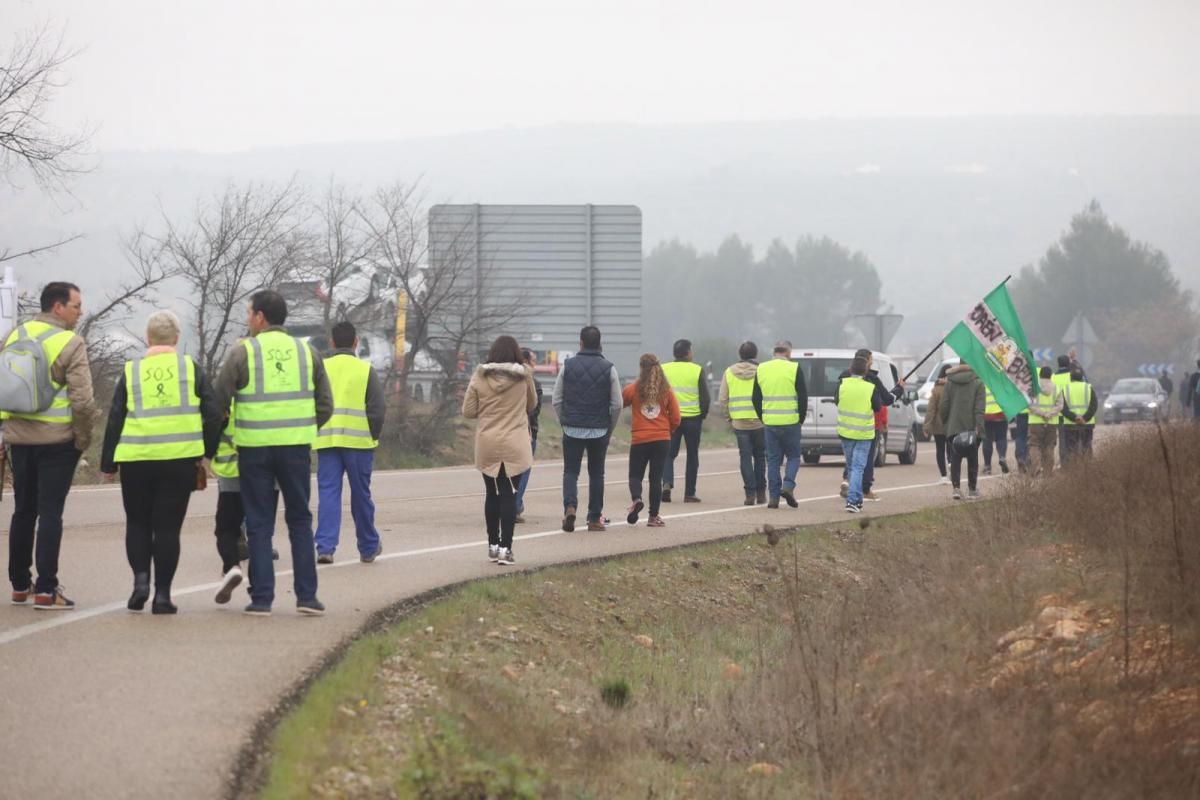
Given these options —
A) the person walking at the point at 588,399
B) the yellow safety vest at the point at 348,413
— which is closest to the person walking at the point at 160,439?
the yellow safety vest at the point at 348,413

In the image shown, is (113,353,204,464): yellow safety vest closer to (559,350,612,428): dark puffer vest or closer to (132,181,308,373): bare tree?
(559,350,612,428): dark puffer vest

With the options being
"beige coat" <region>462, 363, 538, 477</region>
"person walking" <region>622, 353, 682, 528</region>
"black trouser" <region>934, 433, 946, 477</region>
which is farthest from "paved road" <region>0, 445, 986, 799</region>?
"black trouser" <region>934, 433, 946, 477</region>

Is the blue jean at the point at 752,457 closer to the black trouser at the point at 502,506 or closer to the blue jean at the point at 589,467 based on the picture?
the blue jean at the point at 589,467

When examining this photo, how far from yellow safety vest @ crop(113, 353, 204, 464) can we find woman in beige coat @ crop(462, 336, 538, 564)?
361 cm

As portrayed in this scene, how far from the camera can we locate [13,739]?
291 inches

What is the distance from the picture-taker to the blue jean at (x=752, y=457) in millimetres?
21344

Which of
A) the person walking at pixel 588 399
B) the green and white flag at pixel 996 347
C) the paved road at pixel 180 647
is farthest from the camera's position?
the green and white flag at pixel 996 347

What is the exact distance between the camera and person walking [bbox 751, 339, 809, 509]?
20.4 m

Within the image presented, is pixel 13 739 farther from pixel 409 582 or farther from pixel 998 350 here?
pixel 998 350

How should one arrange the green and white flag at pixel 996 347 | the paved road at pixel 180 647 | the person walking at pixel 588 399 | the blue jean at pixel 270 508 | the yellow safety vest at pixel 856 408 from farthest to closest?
the green and white flag at pixel 996 347 < the yellow safety vest at pixel 856 408 < the person walking at pixel 588 399 < the blue jean at pixel 270 508 < the paved road at pixel 180 647

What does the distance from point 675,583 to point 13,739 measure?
27.6 ft

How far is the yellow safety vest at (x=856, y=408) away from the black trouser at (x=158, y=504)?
11.0m

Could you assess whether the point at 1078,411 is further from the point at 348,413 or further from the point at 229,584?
the point at 229,584

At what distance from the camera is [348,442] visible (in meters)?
13.9
